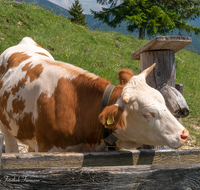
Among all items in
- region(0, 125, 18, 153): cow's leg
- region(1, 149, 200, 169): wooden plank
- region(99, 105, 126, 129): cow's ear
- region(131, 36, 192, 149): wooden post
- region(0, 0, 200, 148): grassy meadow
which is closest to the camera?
region(1, 149, 200, 169): wooden plank

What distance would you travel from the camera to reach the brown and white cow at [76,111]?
80.8 inches

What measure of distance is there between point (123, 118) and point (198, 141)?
14.2 ft

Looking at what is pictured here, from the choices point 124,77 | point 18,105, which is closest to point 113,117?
point 124,77

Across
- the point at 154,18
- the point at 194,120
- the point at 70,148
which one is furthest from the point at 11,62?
the point at 154,18

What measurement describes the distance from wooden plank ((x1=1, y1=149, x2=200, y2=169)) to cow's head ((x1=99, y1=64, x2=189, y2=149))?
0.20 meters

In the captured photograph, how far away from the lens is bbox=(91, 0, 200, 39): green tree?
18641mm

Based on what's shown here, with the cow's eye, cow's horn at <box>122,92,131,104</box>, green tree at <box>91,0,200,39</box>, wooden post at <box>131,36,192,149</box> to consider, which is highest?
green tree at <box>91,0,200,39</box>

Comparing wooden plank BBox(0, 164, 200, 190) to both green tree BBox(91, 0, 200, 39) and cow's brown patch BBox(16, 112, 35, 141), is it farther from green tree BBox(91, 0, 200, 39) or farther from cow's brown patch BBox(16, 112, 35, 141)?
Result: green tree BBox(91, 0, 200, 39)

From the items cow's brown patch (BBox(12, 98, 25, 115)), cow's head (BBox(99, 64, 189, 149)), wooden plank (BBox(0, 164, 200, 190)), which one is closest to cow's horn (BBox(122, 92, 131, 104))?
cow's head (BBox(99, 64, 189, 149))

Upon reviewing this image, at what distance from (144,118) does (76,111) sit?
781 millimetres

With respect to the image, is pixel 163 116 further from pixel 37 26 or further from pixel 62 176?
pixel 37 26

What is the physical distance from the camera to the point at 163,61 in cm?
270

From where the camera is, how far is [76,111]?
7.84ft

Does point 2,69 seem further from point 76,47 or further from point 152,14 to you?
point 152,14
